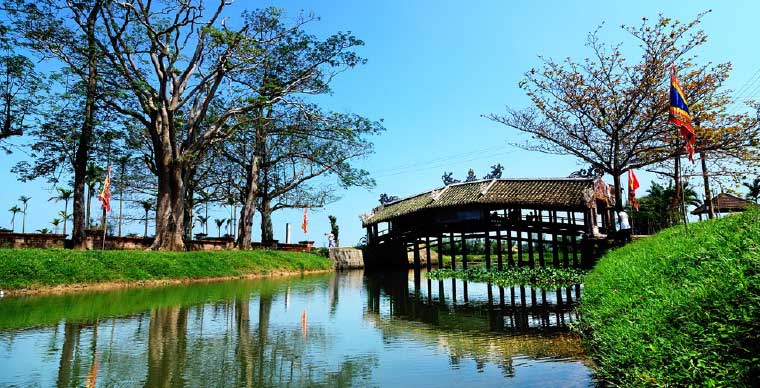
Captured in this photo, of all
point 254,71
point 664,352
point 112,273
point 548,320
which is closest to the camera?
point 664,352

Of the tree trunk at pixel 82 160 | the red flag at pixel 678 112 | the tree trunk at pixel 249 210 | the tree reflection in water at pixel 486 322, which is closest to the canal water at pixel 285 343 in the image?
the tree reflection in water at pixel 486 322

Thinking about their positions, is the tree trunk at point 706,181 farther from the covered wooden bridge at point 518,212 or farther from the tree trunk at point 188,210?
the tree trunk at point 188,210

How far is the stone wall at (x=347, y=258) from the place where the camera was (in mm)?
32875

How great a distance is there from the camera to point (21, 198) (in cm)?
5597

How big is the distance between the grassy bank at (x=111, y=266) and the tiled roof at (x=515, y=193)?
9795 mm

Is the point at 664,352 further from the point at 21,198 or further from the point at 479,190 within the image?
the point at 21,198

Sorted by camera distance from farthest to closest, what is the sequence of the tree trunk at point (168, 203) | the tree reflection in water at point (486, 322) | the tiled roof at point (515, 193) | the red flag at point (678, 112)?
the tree trunk at point (168, 203)
the tiled roof at point (515, 193)
the red flag at point (678, 112)
the tree reflection in water at point (486, 322)

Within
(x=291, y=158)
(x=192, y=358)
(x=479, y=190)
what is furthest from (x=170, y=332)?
(x=291, y=158)

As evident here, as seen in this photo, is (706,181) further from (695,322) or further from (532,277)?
(695,322)

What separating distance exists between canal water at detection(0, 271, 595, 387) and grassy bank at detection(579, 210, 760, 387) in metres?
0.97

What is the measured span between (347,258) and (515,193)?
48.8 feet

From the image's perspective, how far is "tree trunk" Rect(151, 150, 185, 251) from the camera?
20.5 meters

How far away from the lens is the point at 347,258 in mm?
33219

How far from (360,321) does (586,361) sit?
4.79 metres
